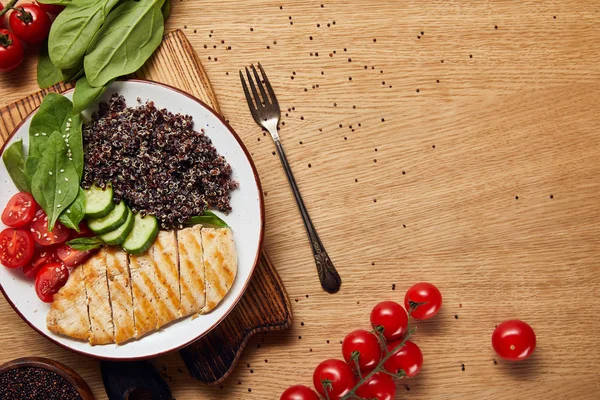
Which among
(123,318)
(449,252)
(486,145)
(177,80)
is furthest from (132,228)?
(486,145)

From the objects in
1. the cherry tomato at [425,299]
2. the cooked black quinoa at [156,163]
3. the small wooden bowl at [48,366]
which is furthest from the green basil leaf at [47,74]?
the cherry tomato at [425,299]

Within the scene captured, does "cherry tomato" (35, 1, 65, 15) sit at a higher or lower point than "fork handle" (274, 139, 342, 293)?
higher

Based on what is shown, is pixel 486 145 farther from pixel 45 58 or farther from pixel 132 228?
pixel 45 58

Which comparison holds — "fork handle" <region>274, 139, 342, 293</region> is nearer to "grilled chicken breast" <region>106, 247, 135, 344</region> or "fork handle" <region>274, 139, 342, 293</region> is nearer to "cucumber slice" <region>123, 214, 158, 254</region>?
"cucumber slice" <region>123, 214, 158, 254</region>

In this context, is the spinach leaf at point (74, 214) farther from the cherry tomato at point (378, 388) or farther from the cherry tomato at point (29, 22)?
the cherry tomato at point (378, 388)

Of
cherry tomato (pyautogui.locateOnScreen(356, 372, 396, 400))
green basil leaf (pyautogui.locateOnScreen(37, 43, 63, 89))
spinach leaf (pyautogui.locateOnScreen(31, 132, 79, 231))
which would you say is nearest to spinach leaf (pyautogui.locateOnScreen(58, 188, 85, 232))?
spinach leaf (pyautogui.locateOnScreen(31, 132, 79, 231))

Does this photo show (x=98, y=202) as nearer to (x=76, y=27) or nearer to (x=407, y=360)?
(x=76, y=27)
